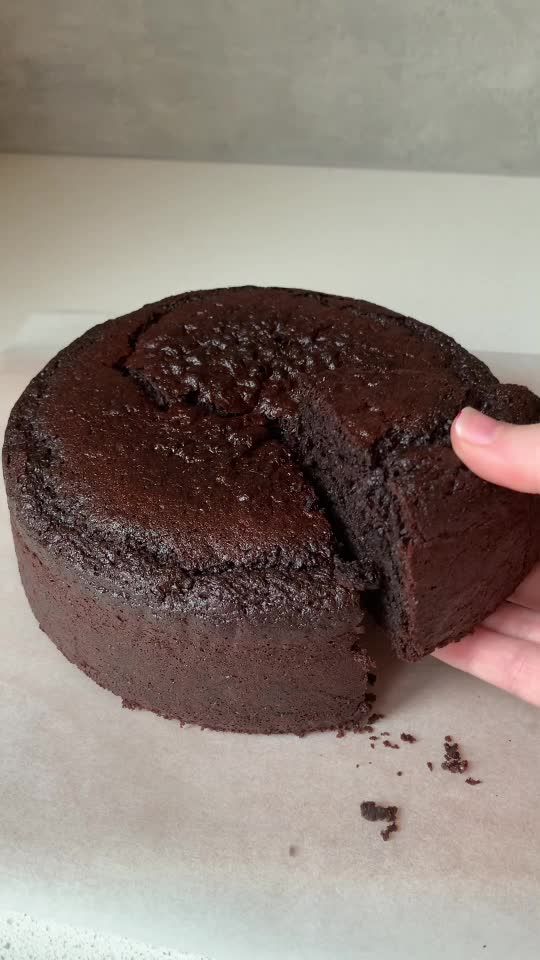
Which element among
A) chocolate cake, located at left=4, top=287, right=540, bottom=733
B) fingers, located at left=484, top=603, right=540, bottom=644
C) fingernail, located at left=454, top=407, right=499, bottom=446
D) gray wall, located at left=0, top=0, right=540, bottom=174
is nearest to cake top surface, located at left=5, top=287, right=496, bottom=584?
chocolate cake, located at left=4, top=287, right=540, bottom=733

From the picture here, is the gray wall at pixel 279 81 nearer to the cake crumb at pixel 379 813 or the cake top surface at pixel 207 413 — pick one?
the cake top surface at pixel 207 413

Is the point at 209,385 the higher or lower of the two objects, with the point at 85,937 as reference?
higher

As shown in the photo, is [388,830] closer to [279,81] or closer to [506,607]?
[506,607]

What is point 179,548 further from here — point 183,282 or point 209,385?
point 183,282

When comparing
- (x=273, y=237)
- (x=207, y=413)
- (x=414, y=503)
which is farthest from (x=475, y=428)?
(x=273, y=237)

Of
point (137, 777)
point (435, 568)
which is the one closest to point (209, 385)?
point (435, 568)

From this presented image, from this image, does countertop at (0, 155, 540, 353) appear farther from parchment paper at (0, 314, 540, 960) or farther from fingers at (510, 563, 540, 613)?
parchment paper at (0, 314, 540, 960)
